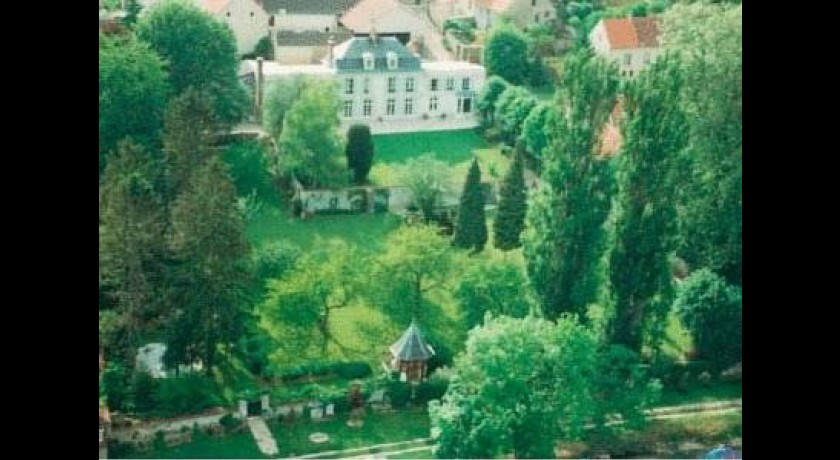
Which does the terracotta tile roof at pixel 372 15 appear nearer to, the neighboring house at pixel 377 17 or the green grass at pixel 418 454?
the neighboring house at pixel 377 17

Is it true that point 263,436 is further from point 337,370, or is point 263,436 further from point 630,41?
point 630,41

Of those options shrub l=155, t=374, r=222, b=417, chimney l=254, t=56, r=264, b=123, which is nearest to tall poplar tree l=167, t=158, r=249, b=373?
shrub l=155, t=374, r=222, b=417

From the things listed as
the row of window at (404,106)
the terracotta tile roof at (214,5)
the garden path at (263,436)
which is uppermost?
the terracotta tile roof at (214,5)

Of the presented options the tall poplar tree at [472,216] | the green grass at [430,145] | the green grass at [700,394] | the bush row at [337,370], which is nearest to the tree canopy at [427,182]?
the tall poplar tree at [472,216]

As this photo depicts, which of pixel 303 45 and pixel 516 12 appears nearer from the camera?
pixel 303 45

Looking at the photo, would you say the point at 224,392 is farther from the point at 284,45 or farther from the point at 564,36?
the point at 564,36

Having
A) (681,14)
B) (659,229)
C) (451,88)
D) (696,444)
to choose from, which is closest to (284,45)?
(451,88)

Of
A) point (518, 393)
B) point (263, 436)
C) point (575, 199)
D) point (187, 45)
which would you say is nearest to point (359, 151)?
point (187, 45)
